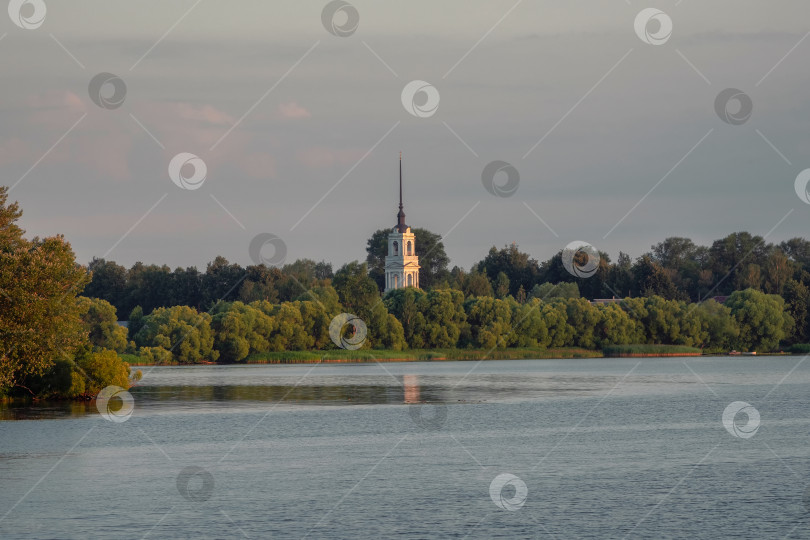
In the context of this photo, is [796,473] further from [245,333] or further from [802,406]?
[245,333]

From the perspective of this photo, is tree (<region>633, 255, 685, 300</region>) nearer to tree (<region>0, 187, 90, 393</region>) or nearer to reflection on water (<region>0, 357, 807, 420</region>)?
reflection on water (<region>0, 357, 807, 420</region>)

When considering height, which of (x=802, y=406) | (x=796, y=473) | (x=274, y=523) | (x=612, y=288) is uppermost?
(x=612, y=288)

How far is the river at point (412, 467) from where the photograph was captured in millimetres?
29703

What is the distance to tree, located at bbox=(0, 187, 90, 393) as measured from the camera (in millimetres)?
59594

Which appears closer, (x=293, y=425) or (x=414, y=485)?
(x=414, y=485)

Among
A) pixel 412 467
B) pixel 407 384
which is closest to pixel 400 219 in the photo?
pixel 407 384

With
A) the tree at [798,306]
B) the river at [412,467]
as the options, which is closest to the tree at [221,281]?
the tree at [798,306]

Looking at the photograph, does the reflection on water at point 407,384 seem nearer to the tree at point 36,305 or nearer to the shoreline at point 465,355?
the tree at point 36,305

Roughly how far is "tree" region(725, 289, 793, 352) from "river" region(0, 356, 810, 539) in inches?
2743

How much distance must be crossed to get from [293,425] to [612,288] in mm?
130734

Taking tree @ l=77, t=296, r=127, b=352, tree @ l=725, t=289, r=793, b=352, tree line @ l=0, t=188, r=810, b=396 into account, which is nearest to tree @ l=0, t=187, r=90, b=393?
tree line @ l=0, t=188, r=810, b=396

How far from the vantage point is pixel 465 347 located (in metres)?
148

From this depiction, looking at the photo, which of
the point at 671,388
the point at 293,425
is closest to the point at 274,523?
the point at 293,425

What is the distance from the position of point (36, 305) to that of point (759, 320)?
106 metres
